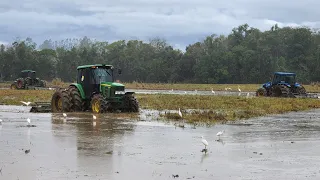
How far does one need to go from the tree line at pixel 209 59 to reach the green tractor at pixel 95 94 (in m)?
71.2

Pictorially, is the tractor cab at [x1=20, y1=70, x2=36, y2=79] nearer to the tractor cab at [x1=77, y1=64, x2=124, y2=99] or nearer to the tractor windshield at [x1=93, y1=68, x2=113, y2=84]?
the tractor cab at [x1=77, y1=64, x2=124, y2=99]

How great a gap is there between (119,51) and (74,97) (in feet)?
324

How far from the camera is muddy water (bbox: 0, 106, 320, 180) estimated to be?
9.70m

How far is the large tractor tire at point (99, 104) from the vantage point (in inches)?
957

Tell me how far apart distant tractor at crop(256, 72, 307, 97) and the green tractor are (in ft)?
67.9

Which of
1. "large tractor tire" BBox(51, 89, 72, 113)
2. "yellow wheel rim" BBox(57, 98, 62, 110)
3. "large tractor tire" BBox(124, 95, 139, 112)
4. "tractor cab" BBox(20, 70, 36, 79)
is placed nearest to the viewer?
"large tractor tire" BBox(124, 95, 139, 112)

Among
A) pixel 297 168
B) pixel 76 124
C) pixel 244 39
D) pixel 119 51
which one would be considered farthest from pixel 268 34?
pixel 297 168

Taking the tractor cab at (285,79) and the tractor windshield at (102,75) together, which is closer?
the tractor windshield at (102,75)

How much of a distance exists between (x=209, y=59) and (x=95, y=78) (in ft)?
248

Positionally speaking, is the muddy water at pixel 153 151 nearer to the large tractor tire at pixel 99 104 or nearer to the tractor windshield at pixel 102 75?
the large tractor tire at pixel 99 104

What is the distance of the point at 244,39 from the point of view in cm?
11100

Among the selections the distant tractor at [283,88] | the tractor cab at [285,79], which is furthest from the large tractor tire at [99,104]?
the tractor cab at [285,79]

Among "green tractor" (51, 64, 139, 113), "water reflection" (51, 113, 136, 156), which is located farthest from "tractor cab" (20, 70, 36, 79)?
"water reflection" (51, 113, 136, 156)

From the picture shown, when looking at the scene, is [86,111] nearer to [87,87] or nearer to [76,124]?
[87,87]
